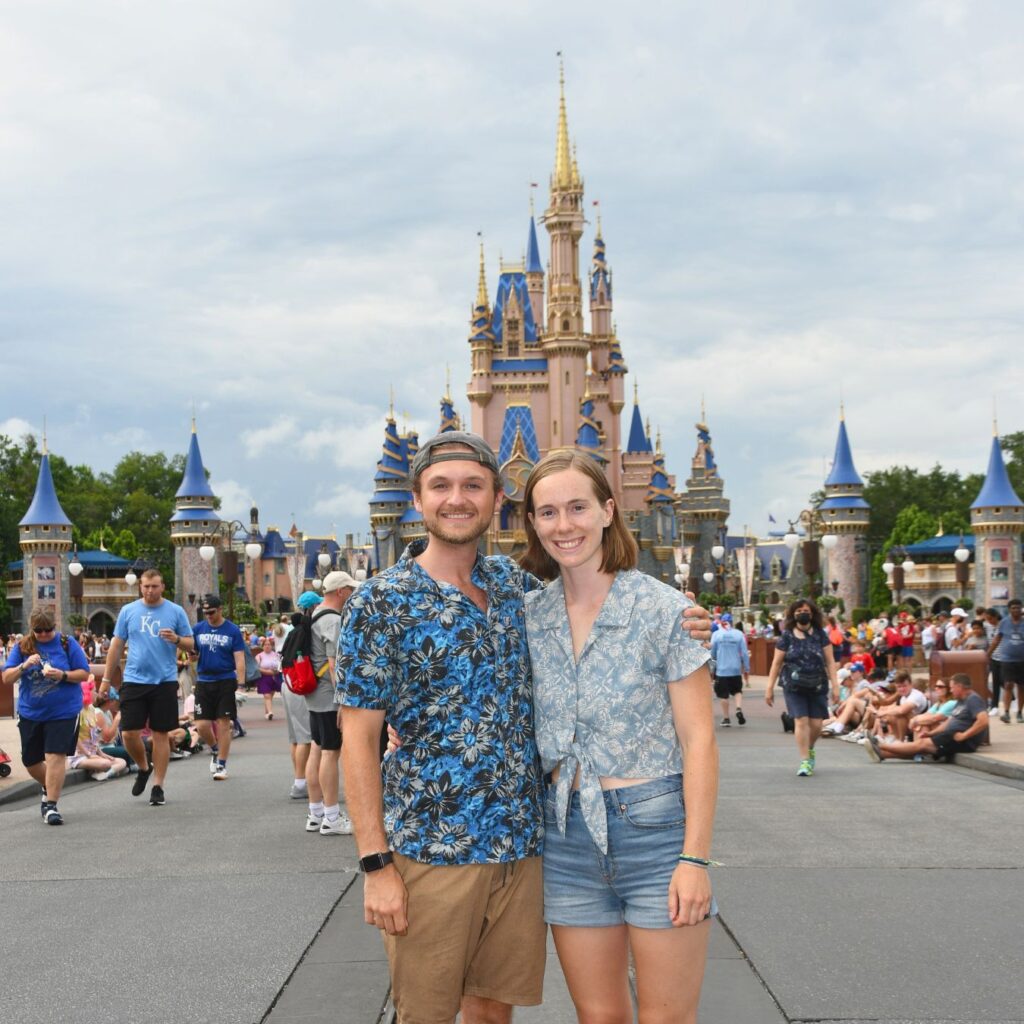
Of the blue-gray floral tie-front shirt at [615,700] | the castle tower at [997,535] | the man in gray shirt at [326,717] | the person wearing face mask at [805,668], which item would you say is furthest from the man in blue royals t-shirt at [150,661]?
the castle tower at [997,535]

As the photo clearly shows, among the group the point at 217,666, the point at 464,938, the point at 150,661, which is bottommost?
the point at 464,938

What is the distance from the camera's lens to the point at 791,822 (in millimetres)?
9273

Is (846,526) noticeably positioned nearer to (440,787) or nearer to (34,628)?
(34,628)

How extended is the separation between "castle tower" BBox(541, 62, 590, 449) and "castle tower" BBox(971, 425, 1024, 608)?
35.3 m

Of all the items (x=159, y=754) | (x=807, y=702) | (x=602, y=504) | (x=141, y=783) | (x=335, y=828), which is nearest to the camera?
(x=602, y=504)

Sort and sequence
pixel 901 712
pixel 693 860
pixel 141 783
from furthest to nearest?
pixel 901 712 < pixel 141 783 < pixel 693 860

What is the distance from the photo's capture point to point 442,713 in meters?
3.32

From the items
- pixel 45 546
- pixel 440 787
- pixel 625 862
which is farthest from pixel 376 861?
pixel 45 546

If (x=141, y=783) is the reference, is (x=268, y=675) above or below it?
above

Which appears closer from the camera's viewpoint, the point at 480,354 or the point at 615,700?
the point at 615,700

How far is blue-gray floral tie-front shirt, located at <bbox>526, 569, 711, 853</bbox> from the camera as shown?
334 centimetres

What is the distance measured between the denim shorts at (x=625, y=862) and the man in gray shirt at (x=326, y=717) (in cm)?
577

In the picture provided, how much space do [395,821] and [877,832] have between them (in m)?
6.22

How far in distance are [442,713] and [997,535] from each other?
179 feet
